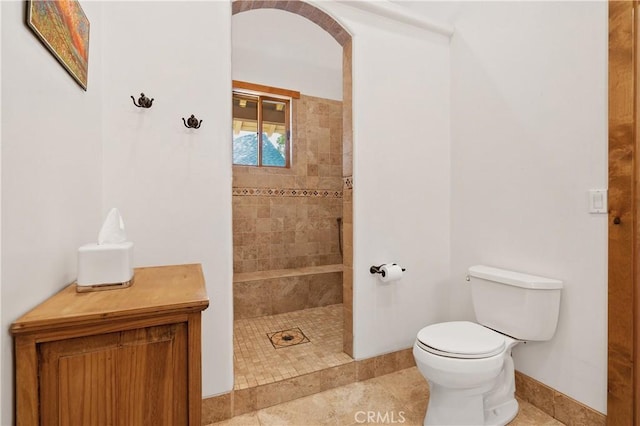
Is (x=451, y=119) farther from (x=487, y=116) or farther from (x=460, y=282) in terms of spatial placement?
(x=460, y=282)

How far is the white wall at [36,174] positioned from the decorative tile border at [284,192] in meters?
1.98

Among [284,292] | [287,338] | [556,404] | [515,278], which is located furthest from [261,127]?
[556,404]

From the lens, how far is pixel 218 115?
1.57 metres

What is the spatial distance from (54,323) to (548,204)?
2051 mm

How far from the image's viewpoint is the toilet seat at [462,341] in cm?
135

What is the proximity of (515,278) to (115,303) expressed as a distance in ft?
5.76

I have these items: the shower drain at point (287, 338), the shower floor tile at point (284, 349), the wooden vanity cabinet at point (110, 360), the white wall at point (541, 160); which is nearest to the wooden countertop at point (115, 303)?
the wooden vanity cabinet at point (110, 360)

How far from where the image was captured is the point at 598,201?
1.39m

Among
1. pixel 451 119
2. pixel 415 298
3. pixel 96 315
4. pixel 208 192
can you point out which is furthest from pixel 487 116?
pixel 96 315

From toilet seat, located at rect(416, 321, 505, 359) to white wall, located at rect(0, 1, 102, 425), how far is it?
1.45 meters

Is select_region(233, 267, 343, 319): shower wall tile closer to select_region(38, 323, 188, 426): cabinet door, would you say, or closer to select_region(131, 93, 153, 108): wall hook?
select_region(131, 93, 153, 108): wall hook

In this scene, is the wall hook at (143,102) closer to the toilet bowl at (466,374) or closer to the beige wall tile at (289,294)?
the toilet bowl at (466,374)

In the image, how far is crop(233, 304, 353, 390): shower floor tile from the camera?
1.78 metres

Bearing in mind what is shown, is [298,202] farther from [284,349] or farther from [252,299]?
[284,349]
